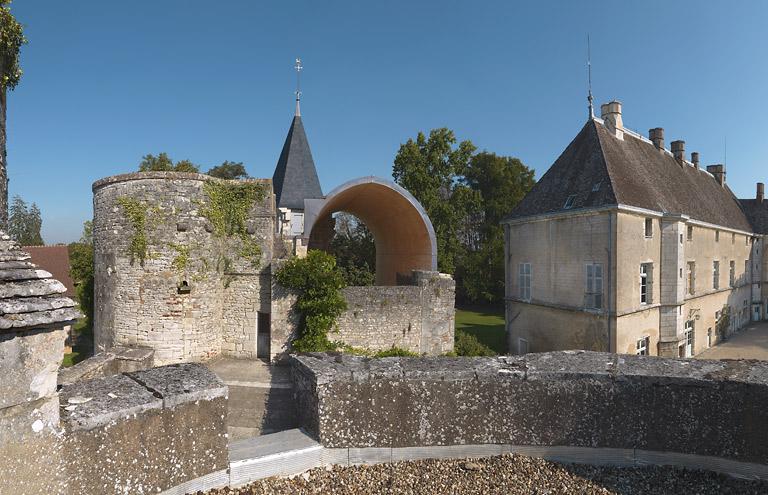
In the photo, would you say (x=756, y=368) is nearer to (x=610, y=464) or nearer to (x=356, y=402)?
(x=610, y=464)

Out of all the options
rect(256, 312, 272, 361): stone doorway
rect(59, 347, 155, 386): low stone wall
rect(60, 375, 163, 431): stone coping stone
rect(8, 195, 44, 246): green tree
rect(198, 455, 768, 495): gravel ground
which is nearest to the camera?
rect(60, 375, 163, 431): stone coping stone

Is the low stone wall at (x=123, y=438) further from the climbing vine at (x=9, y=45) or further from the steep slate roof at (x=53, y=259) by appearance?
the steep slate roof at (x=53, y=259)

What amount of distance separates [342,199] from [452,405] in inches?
523

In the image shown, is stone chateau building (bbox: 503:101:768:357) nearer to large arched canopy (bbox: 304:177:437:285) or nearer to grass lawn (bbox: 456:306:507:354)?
grass lawn (bbox: 456:306:507:354)

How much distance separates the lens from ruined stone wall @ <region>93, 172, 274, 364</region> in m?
11.1

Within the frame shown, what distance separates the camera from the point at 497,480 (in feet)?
10.6

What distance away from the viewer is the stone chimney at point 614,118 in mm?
18828

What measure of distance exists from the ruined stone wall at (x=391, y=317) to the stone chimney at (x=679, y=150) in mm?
19472

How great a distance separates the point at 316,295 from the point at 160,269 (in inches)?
163

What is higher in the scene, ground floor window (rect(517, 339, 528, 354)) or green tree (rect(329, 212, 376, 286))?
green tree (rect(329, 212, 376, 286))

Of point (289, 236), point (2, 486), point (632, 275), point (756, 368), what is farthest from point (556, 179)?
point (2, 486)

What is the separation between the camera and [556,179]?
1833 cm

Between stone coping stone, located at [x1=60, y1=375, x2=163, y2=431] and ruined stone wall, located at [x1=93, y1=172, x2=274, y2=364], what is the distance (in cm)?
877

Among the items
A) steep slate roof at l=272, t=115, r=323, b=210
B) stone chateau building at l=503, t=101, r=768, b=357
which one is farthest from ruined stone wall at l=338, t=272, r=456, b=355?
steep slate roof at l=272, t=115, r=323, b=210
